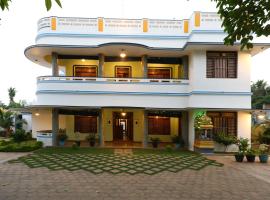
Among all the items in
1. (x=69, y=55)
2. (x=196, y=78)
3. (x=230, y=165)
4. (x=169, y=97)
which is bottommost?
(x=230, y=165)

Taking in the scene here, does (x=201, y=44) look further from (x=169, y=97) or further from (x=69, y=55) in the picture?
(x=69, y=55)

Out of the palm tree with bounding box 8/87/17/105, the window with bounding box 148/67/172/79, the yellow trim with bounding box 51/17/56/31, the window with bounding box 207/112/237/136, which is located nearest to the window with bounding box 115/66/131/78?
the window with bounding box 148/67/172/79

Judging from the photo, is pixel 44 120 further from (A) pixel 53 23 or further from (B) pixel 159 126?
(B) pixel 159 126

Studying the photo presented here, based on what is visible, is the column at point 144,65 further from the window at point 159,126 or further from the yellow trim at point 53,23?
the yellow trim at point 53,23

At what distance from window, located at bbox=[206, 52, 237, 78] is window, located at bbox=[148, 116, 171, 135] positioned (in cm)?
544

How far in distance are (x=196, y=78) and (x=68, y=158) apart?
8635mm

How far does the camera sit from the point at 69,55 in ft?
54.9

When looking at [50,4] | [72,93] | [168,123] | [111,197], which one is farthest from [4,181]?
[168,123]

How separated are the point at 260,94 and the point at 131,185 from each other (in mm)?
42375

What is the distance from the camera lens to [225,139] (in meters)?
14.4

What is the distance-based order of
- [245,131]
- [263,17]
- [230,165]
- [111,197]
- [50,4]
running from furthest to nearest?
[245,131] → [230,165] → [111,197] → [263,17] → [50,4]

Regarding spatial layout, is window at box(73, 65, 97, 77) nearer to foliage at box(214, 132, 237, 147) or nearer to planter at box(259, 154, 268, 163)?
foliage at box(214, 132, 237, 147)

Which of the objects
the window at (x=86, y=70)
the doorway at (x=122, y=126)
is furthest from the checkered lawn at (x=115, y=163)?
the window at (x=86, y=70)

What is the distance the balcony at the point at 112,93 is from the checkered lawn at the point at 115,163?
4.04 meters
